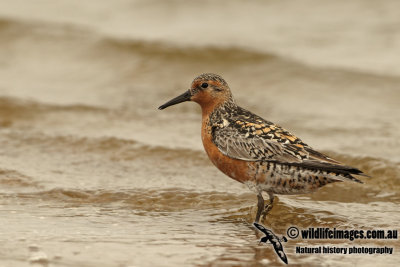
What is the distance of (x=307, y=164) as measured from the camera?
7.48m

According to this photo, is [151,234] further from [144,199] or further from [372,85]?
[372,85]

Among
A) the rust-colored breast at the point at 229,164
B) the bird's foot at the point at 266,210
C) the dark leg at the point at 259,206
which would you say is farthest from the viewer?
the bird's foot at the point at 266,210

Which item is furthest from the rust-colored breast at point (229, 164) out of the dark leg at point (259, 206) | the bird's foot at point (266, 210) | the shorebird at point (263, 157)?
the bird's foot at point (266, 210)

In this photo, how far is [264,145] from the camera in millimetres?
7906

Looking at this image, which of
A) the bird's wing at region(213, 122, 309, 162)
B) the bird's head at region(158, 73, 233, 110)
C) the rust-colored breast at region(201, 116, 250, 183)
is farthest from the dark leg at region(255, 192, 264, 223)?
the bird's head at region(158, 73, 233, 110)

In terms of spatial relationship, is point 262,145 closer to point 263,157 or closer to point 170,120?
point 263,157

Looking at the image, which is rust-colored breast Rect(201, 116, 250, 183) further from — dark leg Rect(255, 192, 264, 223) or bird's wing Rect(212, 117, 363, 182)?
dark leg Rect(255, 192, 264, 223)

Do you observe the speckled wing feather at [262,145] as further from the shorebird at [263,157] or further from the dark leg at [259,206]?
the dark leg at [259,206]

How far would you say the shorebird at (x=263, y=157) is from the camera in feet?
24.7

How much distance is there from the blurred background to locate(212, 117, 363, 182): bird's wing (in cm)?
89

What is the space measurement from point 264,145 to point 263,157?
16 centimetres

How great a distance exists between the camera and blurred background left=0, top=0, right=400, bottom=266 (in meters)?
7.51

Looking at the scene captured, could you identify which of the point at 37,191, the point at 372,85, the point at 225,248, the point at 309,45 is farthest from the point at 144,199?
the point at 309,45

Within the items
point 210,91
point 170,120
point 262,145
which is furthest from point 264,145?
point 170,120
